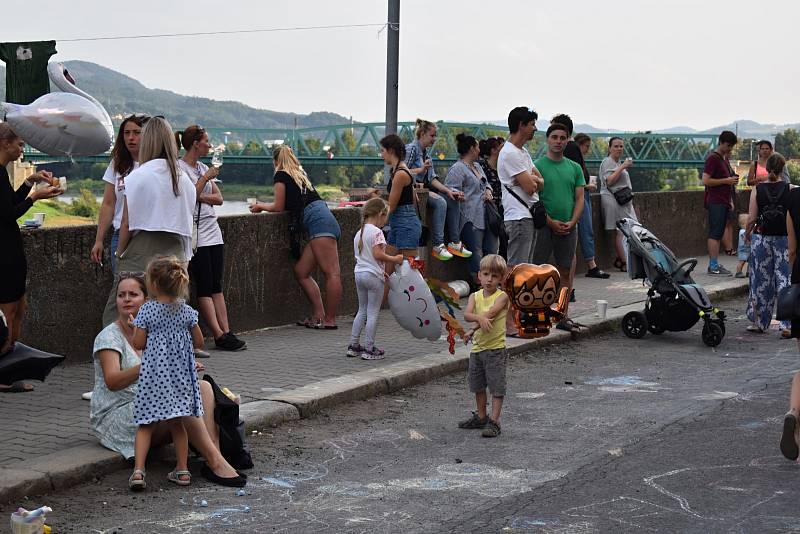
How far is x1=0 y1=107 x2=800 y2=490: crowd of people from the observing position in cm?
628

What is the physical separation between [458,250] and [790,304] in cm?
632

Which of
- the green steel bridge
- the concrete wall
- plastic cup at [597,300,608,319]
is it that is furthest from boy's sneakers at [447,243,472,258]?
the green steel bridge

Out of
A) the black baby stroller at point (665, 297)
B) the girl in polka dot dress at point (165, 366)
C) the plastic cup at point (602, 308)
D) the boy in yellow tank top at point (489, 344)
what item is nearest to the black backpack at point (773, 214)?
the black baby stroller at point (665, 297)

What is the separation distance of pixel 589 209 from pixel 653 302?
4.82 m

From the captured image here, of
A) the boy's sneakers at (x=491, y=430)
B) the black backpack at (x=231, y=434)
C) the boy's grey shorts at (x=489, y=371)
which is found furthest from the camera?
the boy's grey shorts at (x=489, y=371)

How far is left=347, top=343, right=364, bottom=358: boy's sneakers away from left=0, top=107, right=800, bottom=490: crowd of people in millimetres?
10

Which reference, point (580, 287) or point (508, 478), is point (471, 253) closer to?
point (580, 287)

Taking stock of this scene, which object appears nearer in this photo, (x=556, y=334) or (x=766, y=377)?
(x=766, y=377)

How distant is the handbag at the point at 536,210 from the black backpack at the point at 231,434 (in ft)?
15.9

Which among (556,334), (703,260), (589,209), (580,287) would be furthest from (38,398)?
(703,260)

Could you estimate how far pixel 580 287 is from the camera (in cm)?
1516

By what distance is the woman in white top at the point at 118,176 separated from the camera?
8.31 metres

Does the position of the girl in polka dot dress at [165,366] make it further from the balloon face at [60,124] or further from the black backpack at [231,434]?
the balloon face at [60,124]

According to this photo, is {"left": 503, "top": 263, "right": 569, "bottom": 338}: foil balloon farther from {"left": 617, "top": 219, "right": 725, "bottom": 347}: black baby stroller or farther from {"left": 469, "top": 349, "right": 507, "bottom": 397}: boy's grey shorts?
{"left": 617, "top": 219, "right": 725, "bottom": 347}: black baby stroller
